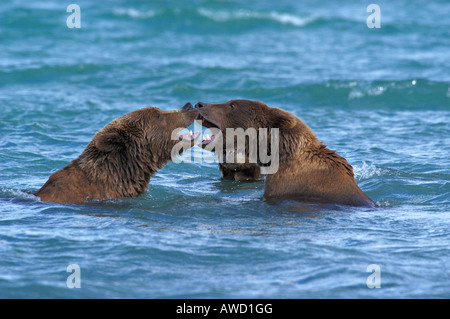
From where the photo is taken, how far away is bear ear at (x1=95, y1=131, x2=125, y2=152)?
7.98 m

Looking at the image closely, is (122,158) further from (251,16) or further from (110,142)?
(251,16)

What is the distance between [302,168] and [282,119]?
61 cm

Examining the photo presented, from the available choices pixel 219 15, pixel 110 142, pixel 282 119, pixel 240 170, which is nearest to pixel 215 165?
pixel 240 170

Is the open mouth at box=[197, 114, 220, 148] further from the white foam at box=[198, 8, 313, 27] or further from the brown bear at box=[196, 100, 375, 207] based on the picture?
the white foam at box=[198, 8, 313, 27]

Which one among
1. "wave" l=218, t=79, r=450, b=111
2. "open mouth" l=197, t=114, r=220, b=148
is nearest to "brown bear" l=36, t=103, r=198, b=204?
"open mouth" l=197, t=114, r=220, b=148

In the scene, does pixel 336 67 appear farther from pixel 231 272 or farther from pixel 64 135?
pixel 231 272

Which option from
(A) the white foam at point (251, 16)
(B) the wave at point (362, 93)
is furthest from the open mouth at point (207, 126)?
(A) the white foam at point (251, 16)

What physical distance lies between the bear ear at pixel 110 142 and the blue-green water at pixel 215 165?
0.64m

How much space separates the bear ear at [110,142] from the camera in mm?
7977

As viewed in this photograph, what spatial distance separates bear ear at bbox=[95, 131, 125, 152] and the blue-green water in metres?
0.64

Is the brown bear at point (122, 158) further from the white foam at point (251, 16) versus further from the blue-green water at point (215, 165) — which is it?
the white foam at point (251, 16)

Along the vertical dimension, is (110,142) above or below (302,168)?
above

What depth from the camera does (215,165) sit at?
11.4 meters
